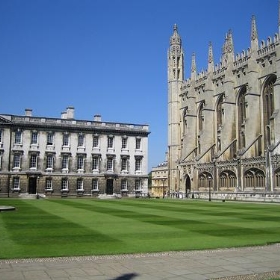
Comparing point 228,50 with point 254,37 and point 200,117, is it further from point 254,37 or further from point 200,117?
point 200,117

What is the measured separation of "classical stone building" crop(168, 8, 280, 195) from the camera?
52141 mm

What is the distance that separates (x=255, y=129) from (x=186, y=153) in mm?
19063

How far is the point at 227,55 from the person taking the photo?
65.1 meters

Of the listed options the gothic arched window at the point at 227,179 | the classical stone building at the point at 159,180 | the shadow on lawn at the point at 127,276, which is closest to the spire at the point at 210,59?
the gothic arched window at the point at 227,179

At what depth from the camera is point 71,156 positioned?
6406 cm

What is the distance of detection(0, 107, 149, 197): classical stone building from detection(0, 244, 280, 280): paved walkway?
53002 millimetres

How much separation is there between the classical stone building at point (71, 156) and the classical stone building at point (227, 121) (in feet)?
33.3

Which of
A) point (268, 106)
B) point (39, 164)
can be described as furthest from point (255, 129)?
point (39, 164)

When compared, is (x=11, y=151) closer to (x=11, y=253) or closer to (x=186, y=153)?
(x=186, y=153)

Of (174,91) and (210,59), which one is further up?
(210,59)

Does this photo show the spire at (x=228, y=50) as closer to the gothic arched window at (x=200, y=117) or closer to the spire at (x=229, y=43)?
the spire at (x=229, y=43)

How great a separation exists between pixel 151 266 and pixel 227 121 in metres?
55.1

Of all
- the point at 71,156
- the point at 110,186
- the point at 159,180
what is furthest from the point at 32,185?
the point at 159,180

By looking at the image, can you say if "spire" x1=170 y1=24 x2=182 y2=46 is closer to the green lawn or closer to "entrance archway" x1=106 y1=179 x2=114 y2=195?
"entrance archway" x1=106 y1=179 x2=114 y2=195
